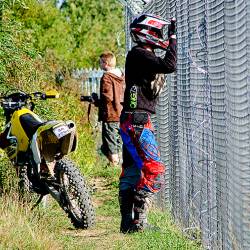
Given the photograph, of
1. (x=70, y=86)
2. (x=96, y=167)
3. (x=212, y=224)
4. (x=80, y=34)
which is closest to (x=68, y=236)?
(x=212, y=224)

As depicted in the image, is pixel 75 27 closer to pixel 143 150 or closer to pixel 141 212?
pixel 141 212

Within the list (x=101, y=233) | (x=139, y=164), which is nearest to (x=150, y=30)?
(x=139, y=164)

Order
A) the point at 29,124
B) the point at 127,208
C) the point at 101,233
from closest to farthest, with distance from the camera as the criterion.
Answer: the point at 127,208 < the point at 101,233 < the point at 29,124

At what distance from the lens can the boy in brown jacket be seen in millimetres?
14648

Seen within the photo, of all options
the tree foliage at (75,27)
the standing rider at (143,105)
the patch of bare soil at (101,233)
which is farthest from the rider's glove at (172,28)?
the tree foliage at (75,27)

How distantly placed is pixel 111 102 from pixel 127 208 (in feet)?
19.4

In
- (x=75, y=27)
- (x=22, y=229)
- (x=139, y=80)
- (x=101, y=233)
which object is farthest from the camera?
(x=75, y=27)

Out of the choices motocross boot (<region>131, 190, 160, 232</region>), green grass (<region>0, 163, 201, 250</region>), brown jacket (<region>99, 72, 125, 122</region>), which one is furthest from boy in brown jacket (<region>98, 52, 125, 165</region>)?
motocross boot (<region>131, 190, 160, 232</region>)

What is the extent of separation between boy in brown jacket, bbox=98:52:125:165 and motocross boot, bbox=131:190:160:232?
576 cm

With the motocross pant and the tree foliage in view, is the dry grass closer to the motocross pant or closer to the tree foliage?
the motocross pant

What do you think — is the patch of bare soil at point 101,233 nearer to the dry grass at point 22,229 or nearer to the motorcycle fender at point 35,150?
the dry grass at point 22,229

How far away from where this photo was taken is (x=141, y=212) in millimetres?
8812

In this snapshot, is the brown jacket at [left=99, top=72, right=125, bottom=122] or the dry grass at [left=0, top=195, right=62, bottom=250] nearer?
the dry grass at [left=0, top=195, right=62, bottom=250]

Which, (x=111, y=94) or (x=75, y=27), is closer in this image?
(x=111, y=94)
